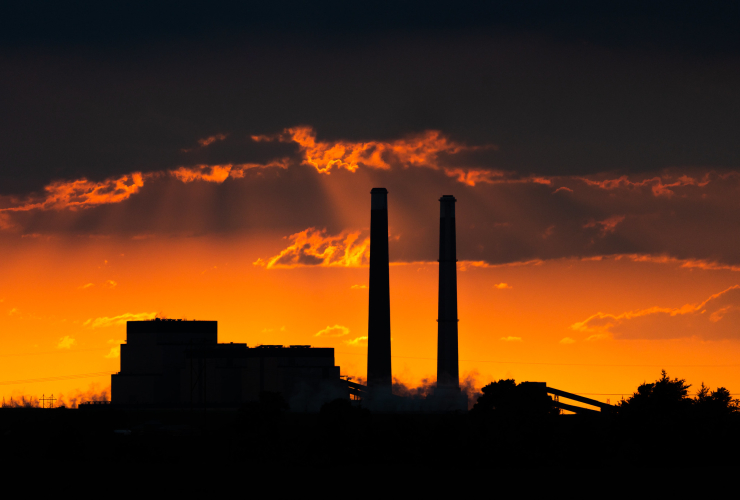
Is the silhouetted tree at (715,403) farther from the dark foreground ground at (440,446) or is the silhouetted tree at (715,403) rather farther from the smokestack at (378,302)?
the smokestack at (378,302)

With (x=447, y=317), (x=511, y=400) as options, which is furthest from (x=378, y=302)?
(x=511, y=400)

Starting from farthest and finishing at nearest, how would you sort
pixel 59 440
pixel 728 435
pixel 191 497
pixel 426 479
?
pixel 59 440
pixel 728 435
pixel 426 479
pixel 191 497

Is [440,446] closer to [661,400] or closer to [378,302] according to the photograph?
[661,400]

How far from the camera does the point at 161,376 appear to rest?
194m

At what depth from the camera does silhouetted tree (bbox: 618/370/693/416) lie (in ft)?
392

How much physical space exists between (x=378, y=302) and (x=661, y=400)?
66738 mm

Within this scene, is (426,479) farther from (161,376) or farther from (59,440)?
(161,376)

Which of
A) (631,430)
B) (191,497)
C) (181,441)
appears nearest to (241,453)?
(191,497)

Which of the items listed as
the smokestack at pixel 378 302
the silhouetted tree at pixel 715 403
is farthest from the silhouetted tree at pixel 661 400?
the smokestack at pixel 378 302

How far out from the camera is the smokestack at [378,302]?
595 ft

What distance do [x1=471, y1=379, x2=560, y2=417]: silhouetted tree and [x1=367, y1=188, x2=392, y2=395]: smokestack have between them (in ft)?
100

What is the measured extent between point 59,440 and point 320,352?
71960mm

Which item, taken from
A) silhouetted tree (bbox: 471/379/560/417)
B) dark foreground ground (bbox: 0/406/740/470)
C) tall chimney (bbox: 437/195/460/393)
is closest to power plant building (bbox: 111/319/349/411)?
tall chimney (bbox: 437/195/460/393)

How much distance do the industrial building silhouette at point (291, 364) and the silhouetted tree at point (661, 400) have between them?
6282 centimetres
